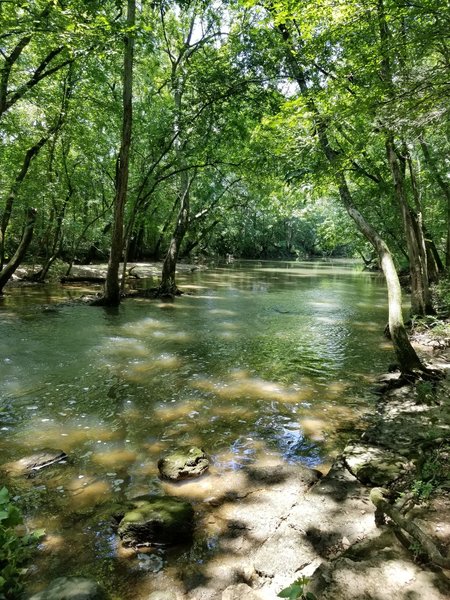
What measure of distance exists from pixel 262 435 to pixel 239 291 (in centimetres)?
1694

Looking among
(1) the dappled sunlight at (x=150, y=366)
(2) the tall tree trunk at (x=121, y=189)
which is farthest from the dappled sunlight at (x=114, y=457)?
(2) the tall tree trunk at (x=121, y=189)

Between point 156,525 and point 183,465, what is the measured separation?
3.52 feet

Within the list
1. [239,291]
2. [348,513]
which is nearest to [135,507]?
[348,513]

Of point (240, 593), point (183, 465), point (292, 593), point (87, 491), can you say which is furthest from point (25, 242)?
point (292, 593)

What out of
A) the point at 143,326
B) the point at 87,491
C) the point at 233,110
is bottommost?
the point at 87,491

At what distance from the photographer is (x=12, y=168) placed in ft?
61.2

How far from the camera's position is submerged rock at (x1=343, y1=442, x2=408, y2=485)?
3.81 meters

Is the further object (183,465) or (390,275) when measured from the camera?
(390,275)

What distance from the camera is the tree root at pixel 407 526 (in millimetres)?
2404

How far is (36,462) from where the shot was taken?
14.5ft

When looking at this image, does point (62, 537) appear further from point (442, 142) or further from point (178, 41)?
point (178, 41)

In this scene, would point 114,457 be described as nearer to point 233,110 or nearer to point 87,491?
point 87,491

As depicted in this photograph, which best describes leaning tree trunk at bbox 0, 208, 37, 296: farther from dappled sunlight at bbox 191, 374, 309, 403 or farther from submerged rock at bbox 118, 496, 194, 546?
submerged rock at bbox 118, 496, 194, 546

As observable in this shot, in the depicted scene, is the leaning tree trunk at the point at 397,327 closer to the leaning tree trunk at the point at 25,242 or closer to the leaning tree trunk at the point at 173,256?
the leaning tree trunk at the point at 173,256
